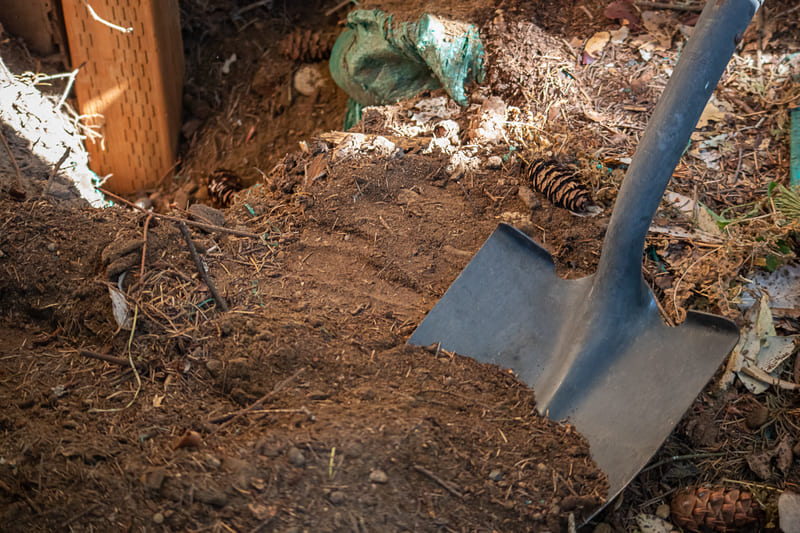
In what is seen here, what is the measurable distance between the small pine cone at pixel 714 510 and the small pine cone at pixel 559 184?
37.8 inches

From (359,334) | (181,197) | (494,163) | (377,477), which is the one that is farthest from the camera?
(181,197)

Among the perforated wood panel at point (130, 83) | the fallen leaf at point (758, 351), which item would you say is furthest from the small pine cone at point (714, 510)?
the perforated wood panel at point (130, 83)

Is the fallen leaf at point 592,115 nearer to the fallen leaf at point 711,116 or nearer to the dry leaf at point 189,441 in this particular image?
the fallen leaf at point 711,116

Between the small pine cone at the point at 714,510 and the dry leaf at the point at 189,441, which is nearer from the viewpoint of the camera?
the dry leaf at the point at 189,441

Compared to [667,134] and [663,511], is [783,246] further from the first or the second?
[663,511]

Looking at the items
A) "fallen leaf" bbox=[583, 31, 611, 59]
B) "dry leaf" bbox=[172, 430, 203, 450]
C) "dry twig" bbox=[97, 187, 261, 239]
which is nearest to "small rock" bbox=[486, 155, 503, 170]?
"fallen leaf" bbox=[583, 31, 611, 59]

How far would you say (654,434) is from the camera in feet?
4.91

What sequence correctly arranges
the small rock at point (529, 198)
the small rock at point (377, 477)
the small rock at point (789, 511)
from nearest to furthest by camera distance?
the small rock at point (377, 477) < the small rock at point (789, 511) < the small rock at point (529, 198)

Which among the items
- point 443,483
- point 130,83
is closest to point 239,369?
point 443,483

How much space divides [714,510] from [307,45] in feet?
8.83

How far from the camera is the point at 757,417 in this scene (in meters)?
1.67

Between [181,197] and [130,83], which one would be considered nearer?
[130,83]

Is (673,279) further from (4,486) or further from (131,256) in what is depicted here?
(4,486)

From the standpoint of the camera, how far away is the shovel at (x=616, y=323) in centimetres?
150
